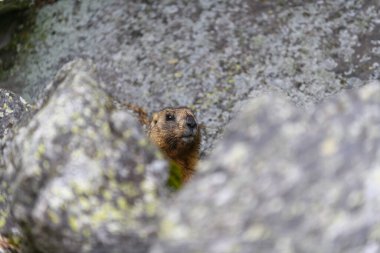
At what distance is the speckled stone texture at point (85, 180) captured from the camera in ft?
15.0

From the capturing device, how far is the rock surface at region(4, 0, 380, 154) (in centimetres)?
1188

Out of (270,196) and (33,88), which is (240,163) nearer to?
(270,196)

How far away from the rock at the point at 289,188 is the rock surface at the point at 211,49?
24.5 feet

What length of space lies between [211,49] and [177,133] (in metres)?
2.47

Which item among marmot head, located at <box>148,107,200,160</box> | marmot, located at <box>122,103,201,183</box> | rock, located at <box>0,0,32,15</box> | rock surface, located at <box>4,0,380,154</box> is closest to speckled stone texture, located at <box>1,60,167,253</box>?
marmot, located at <box>122,103,201,183</box>

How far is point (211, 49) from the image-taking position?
40.9ft

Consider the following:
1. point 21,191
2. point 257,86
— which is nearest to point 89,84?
point 21,191

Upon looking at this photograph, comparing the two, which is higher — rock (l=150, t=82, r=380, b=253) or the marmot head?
rock (l=150, t=82, r=380, b=253)

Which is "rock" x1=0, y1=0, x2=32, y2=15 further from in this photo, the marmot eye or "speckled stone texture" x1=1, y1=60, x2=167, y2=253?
"speckled stone texture" x1=1, y1=60, x2=167, y2=253

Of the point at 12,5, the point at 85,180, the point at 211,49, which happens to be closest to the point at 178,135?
the point at 211,49

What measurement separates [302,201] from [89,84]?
196 cm

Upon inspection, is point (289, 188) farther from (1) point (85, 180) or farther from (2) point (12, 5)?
(2) point (12, 5)

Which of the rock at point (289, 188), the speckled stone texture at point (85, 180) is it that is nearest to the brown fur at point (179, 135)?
the speckled stone texture at point (85, 180)

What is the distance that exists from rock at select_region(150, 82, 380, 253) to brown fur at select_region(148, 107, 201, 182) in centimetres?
605
